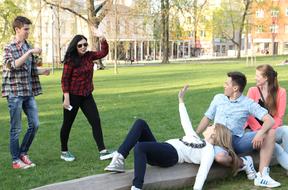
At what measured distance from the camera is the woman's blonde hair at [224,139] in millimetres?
5602

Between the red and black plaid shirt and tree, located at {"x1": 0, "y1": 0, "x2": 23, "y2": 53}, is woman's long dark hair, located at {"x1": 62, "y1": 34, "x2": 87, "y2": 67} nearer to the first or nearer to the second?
the red and black plaid shirt

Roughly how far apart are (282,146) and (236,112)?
0.83 m

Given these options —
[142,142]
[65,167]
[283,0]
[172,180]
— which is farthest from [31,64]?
[283,0]

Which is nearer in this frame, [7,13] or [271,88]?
[271,88]

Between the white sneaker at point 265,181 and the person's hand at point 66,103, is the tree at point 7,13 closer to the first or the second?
the person's hand at point 66,103

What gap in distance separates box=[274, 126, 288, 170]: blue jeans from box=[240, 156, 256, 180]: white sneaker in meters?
0.40

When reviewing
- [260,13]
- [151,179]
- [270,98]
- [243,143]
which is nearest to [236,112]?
[243,143]

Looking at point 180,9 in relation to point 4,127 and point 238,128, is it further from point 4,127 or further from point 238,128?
point 238,128

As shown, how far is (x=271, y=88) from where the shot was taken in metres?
6.34

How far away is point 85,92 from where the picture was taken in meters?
6.92

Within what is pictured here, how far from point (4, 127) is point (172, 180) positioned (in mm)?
6319

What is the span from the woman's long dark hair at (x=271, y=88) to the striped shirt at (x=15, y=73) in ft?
10.2

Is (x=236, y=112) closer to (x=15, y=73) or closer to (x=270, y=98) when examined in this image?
(x=270, y=98)

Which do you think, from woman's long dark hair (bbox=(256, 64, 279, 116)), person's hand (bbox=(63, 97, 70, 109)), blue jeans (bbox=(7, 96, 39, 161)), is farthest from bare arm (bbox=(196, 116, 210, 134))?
blue jeans (bbox=(7, 96, 39, 161))
